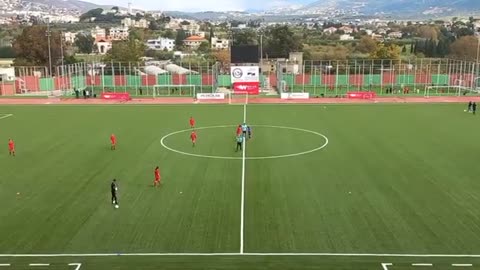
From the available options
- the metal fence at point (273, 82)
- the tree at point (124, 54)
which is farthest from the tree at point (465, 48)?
the tree at point (124, 54)

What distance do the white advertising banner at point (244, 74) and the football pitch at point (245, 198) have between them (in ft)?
89.0

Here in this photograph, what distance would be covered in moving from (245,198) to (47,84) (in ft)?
211

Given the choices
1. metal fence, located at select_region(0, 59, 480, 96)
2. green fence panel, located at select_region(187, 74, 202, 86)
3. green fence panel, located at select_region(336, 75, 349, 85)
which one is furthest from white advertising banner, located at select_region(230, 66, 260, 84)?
green fence panel, located at select_region(336, 75, 349, 85)

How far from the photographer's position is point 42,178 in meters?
28.2

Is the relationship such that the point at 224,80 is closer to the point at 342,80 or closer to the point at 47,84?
the point at 342,80

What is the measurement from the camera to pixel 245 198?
24344mm

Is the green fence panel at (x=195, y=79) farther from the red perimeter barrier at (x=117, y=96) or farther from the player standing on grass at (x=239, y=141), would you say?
the player standing on grass at (x=239, y=141)

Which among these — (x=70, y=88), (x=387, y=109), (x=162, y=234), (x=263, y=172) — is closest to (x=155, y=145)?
(x=263, y=172)

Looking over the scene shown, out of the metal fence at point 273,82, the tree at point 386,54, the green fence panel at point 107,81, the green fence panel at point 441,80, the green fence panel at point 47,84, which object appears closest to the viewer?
the metal fence at point 273,82

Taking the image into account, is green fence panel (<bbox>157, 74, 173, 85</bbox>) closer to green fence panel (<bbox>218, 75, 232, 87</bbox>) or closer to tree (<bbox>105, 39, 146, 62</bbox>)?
green fence panel (<bbox>218, 75, 232, 87</bbox>)

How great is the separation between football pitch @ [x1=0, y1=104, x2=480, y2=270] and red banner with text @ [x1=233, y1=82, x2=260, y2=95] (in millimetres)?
27606

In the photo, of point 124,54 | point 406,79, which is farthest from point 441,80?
point 124,54

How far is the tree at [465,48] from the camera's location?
12619 centimetres

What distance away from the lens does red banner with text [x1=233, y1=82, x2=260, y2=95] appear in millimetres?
71113
